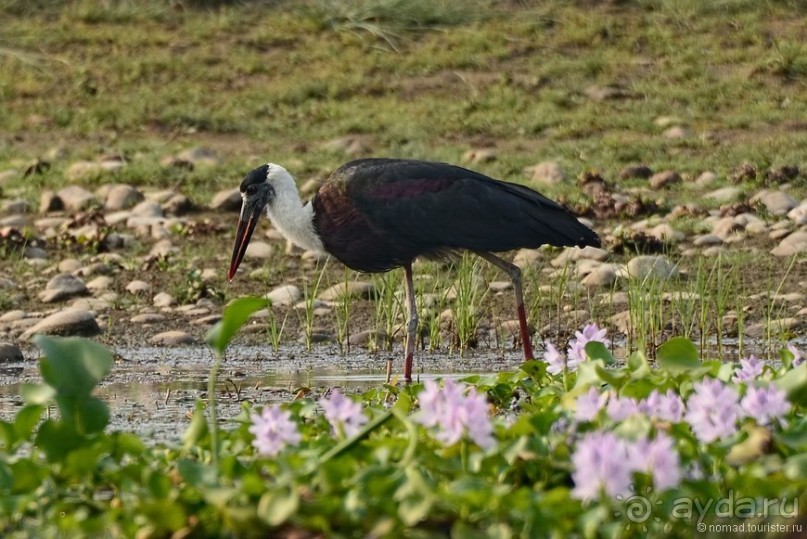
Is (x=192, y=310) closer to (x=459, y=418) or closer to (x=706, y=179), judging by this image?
(x=706, y=179)

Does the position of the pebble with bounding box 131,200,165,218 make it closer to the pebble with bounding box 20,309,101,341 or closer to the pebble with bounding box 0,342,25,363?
the pebble with bounding box 20,309,101,341

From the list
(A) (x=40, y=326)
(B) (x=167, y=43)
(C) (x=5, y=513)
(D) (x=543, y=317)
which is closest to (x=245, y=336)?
(A) (x=40, y=326)

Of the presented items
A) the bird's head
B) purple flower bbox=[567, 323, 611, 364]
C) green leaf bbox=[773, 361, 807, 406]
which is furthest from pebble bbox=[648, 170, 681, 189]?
green leaf bbox=[773, 361, 807, 406]

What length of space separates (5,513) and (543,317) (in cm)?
443

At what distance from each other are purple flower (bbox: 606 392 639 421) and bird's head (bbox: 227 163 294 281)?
11.1ft

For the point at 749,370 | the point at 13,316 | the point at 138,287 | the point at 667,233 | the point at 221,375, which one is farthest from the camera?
the point at 667,233

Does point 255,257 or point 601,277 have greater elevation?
point 255,257

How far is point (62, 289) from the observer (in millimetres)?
7949

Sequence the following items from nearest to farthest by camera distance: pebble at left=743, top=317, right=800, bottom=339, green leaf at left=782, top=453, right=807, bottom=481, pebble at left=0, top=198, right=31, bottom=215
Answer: green leaf at left=782, top=453, right=807, bottom=481 → pebble at left=743, top=317, right=800, bottom=339 → pebble at left=0, top=198, right=31, bottom=215

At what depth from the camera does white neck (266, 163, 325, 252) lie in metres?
6.68

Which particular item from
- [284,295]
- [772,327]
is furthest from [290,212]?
[772,327]

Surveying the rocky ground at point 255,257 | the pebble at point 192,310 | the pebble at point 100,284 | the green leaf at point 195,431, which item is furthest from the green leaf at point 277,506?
the pebble at point 100,284

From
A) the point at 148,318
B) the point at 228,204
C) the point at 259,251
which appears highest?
the point at 228,204

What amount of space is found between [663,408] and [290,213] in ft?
10.8
